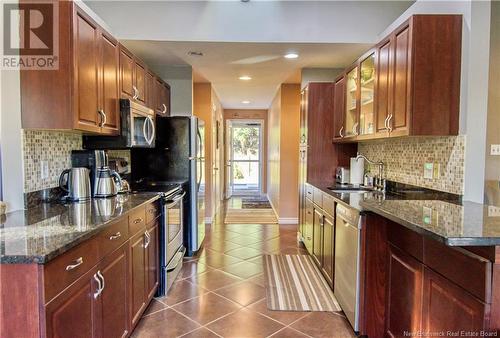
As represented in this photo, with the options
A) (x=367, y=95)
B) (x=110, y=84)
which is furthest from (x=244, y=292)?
(x=367, y=95)

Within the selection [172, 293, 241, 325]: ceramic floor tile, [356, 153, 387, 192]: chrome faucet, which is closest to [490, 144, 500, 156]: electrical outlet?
[356, 153, 387, 192]: chrome faucet

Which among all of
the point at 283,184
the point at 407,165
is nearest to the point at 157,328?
the point at 407,165

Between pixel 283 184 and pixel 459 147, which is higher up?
pixel 459 147

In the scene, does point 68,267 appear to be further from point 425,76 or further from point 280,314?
point 425,76

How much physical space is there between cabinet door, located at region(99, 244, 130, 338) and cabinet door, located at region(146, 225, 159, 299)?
1.60ft

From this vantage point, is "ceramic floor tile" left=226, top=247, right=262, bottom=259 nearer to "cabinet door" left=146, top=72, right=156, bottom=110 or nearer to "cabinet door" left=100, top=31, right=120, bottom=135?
"cabinet door" left=146, top=72, right=156, bottom=110

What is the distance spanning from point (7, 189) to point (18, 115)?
1.52 ft

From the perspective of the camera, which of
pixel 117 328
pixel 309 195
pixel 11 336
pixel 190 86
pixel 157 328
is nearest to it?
pixel 11 336

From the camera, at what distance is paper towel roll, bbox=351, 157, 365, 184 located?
12.6 feet

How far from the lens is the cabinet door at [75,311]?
49.8 inches

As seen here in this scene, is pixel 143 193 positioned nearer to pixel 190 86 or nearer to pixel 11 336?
pixel 11 336

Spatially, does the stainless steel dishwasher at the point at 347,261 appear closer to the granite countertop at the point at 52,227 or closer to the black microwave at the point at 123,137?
the granite countertop at the point at 52,227

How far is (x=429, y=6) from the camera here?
2.42m

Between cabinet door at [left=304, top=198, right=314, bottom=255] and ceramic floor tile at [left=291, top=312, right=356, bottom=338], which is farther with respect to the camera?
cabinet door at [left=304, top=198, right=314, bottom=255]
